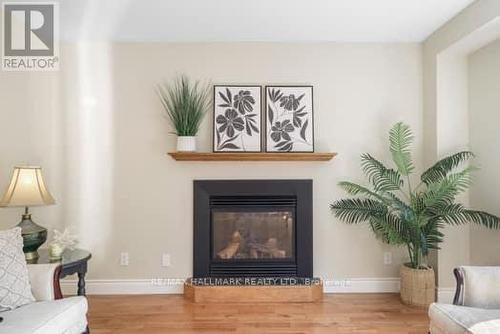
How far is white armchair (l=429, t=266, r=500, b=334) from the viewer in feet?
6.36

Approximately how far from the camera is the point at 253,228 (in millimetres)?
3605

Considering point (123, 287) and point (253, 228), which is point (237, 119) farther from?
point (123, 287)

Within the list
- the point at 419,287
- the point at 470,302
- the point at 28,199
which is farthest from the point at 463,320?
the point at 28,199

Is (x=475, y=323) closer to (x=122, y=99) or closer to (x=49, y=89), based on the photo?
(x=122, y=99)

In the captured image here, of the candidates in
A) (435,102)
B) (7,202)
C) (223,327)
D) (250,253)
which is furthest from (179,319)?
(435,102)

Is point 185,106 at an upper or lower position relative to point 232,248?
upper

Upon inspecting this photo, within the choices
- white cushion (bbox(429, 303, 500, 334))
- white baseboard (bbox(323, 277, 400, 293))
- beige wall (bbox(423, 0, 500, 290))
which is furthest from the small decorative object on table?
beige wall (bbox(423, 0, 500, 290))

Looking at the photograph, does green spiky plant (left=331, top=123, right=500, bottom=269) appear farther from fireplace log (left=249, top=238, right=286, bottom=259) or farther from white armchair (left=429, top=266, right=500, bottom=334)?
white armchair (left=429, top=266, right=500, bottom=334)

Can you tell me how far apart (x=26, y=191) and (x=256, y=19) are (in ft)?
7.63

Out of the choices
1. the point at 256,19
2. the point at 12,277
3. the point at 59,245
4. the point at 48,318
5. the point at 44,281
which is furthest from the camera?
the point at 256,19

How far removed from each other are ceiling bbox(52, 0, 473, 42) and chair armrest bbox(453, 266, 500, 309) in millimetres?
2008

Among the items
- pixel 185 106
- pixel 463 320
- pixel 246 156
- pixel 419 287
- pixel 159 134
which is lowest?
pixel 419 287

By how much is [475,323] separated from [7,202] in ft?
10.4

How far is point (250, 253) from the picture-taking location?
3.58 metres
